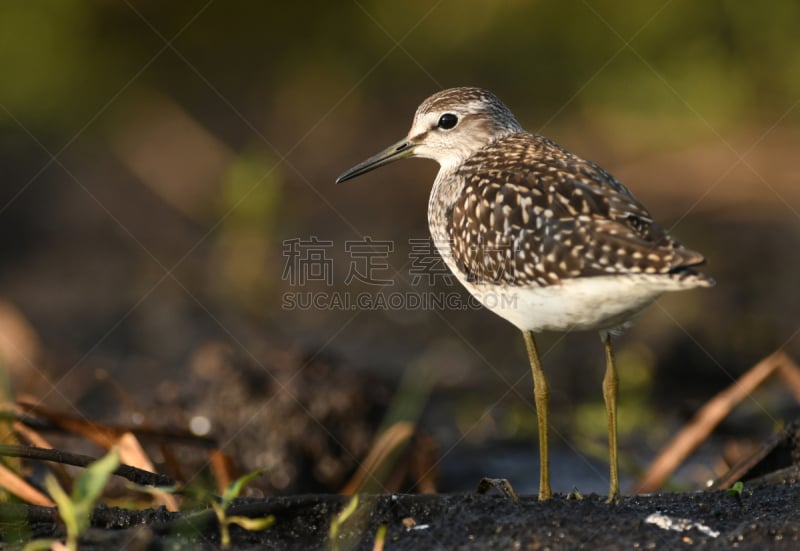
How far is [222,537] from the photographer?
4062 mm

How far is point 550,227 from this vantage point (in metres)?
5.30

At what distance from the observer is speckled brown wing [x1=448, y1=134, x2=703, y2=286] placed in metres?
5.01

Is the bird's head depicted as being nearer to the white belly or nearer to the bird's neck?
the bird's neck

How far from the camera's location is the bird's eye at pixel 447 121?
6996 mm

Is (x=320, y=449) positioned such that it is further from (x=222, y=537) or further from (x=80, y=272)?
(x=80, y=272)

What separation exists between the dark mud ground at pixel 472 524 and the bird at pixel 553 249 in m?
0.49

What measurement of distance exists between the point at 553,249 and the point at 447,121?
2.03 m

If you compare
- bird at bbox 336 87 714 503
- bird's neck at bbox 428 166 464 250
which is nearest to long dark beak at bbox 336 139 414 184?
bird's neck at bbox 428 166 464 250

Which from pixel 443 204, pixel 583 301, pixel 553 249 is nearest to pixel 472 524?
pixel 583 301

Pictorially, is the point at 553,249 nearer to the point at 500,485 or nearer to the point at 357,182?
the point at 500,485

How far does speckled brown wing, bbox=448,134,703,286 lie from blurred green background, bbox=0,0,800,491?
234 centimetres

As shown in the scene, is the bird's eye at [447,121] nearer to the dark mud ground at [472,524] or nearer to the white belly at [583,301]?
the white belly at [583,301]

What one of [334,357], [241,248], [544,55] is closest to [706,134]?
[544,55]

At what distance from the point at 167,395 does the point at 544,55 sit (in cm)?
675
